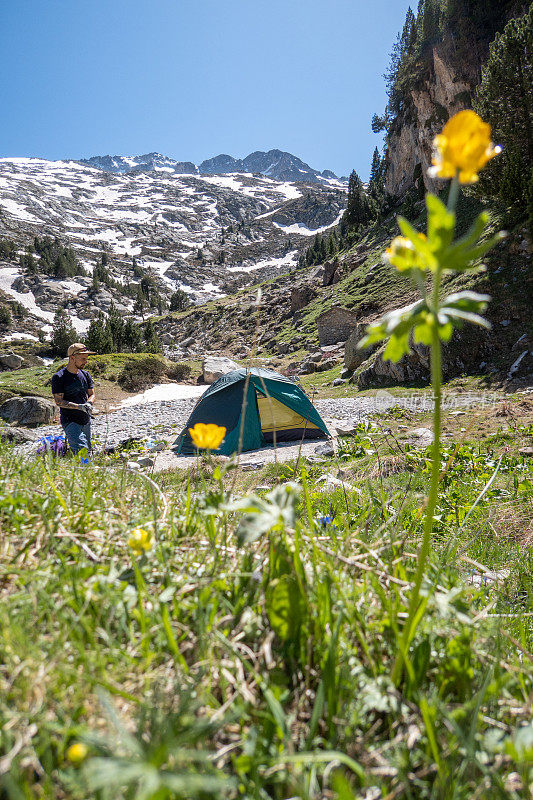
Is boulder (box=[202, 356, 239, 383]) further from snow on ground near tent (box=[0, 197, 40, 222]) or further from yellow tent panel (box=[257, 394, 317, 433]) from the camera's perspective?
snow on ground near tent (box=[0, 197, 40, 222])

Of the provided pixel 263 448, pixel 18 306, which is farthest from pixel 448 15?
pixel 18 306

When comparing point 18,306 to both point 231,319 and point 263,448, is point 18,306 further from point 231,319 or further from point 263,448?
point 263,448

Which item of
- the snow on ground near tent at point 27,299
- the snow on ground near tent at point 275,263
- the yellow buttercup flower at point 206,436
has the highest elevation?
the snow on ground near tent at point 275,263

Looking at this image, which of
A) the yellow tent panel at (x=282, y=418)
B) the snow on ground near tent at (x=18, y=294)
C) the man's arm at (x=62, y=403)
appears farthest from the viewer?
the snow on ground near tent at (x=18, y=294)

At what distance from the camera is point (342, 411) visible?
1262 centimetres

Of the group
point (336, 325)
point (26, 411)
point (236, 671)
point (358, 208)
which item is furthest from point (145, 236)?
point (236, 671)

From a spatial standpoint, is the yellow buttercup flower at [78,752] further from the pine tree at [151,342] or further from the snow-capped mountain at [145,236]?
the snow-capped mountain at [145,236]

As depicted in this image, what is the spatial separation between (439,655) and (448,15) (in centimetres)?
4445

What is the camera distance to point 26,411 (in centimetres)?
1475

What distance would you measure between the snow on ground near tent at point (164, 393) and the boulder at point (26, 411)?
3923 mm

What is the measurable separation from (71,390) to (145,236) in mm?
152672

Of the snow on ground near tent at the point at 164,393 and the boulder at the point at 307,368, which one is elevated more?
the boulder at the point at 307,368

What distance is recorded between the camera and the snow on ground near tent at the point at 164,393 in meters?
20.0

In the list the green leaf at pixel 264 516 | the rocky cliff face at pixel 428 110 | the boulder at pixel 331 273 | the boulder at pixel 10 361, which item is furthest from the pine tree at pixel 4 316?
the green leaf at pixel 264 516
